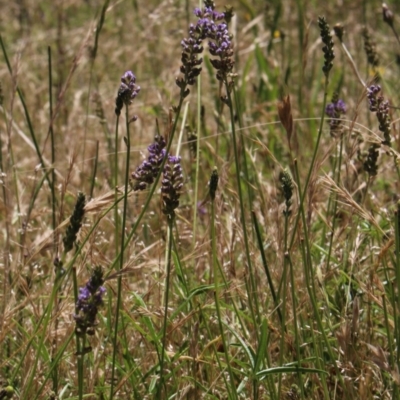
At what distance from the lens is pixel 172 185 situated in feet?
4.51

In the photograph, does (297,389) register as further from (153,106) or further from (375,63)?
(153,106)

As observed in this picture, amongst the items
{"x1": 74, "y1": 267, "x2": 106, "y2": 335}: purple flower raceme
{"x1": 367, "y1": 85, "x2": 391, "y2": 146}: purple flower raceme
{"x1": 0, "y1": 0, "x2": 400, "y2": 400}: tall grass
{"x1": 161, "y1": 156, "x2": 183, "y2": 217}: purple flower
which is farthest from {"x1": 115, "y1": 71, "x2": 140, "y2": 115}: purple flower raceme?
{"x1": 367, "y1": 85, "x2": 391, "y2": 146}: purple flower raceme

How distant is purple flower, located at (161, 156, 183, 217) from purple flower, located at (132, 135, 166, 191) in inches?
2.2

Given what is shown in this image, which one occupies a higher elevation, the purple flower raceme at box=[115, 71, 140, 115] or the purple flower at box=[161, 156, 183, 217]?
the purple flower raceme at box=[115, 71, 140, 115]

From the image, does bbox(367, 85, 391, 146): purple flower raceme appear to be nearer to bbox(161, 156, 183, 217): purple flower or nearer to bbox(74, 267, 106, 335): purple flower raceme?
bbox(161, 156, 183, 217): purple flower

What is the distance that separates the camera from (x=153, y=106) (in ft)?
11.3

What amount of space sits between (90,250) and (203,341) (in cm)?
44

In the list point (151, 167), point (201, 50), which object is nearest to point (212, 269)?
point (151, 167)

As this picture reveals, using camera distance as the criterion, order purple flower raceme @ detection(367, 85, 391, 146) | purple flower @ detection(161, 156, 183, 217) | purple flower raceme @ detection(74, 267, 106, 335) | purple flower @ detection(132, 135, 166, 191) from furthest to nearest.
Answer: purple flower raceme @ detection(367, 85, 391, 146), purple flower @ detection(132, 135, 166, 191), purple flower @ detection(161, 156, 183, 217), purple flower raceme @ detection(74, 267, 106, 335)

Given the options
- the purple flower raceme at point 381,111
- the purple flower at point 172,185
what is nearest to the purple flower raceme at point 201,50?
the purple flower at point 172,185

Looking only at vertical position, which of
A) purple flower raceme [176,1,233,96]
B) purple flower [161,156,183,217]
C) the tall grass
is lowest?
the tall grass

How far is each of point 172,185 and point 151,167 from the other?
0.39ft

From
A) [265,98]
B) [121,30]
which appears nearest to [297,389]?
[265,98]

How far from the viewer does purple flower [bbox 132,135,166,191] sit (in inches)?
57.8
